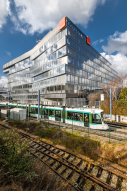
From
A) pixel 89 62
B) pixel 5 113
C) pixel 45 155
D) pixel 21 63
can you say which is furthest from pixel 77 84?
pixel 21 63

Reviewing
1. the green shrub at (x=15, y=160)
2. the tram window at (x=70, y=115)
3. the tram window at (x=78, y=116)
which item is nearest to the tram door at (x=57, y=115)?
the tram window at (x=70, y=115)

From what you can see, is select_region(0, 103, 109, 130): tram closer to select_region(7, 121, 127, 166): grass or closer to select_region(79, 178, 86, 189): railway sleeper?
select_region(7, 121, 127, 166): grass

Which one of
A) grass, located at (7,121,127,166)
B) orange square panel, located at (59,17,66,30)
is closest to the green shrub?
grass, located at (7,121,127,166)

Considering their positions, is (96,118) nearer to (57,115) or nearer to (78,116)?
(78,116)

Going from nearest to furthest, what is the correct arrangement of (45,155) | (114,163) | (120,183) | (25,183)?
(25,183), (120,183), (114,163), (45,155)

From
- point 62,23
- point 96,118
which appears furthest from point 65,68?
point 96,118

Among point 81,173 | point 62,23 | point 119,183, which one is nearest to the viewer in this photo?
point 119,183

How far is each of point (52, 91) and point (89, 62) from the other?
2137 cm

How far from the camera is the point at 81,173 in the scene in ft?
18.9

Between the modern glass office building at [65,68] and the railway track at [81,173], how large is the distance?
1517 centimetres

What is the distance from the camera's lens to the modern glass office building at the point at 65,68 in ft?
94.0

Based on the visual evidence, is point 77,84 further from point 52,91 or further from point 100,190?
point 100,190

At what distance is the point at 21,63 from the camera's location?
52938 mm

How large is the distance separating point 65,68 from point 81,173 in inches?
1013
